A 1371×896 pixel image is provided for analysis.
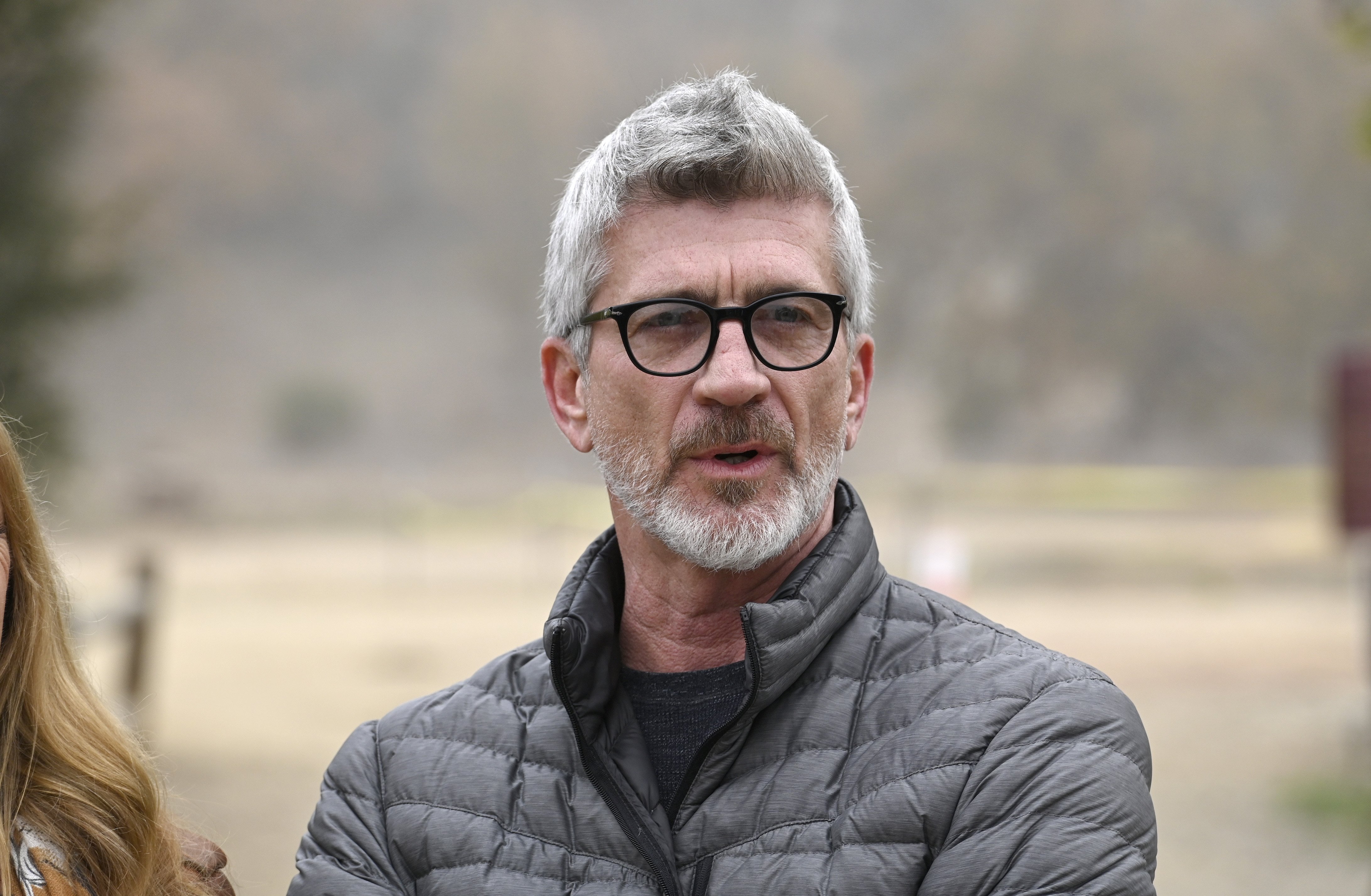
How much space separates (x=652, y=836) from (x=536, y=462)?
45.8 meters

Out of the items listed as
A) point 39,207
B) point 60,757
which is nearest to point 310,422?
point 39,207

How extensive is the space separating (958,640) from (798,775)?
0.75 ft

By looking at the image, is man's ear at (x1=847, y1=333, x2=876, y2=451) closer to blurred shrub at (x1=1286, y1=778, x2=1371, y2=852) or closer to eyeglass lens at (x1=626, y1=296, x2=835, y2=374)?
eyeglass lens at (x1=626, y1=296, x2=835, y2=374)

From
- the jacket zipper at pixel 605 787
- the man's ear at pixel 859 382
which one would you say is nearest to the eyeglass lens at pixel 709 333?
the man's ear at pixel 859 382

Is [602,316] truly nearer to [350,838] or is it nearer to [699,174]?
[699,174]

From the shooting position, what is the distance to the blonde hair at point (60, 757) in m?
1.53

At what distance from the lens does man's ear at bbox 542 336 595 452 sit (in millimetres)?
1772

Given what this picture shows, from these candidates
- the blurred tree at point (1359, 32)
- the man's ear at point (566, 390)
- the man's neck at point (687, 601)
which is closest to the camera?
the man's neck at point (687, 601)

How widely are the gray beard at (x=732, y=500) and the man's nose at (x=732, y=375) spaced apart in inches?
0.8

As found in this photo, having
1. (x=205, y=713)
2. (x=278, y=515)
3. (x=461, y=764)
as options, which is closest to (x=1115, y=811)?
(x=461, y=764)

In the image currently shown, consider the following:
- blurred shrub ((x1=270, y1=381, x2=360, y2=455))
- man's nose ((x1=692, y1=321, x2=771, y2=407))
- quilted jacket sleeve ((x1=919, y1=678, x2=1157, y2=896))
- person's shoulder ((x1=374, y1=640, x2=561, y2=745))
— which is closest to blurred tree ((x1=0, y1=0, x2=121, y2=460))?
person's shoulder ((x1=374, y1=640, x2=561, y2=745))

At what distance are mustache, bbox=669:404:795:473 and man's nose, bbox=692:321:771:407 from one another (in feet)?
0.04

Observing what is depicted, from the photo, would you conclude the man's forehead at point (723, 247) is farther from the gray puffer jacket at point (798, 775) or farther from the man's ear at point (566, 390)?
the gray puffer jacket at point (798, 775)

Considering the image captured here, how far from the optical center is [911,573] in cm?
2600
